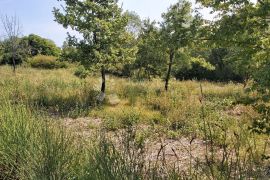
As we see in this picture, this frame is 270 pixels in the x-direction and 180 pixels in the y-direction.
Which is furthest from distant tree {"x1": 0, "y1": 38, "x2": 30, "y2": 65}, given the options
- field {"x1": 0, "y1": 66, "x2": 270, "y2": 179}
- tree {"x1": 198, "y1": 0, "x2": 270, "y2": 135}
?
tree {"x1": 198, "y1": 0, "x2": 270, "y2": 135}

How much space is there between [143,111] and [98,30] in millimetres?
3973

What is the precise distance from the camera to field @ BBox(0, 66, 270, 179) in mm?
3705

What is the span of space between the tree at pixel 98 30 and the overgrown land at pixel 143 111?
41 millimetres

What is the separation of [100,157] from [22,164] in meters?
1.35

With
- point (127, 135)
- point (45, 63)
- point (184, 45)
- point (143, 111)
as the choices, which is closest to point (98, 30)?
point (143, 111)

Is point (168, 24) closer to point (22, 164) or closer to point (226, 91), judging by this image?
point (226, 91)

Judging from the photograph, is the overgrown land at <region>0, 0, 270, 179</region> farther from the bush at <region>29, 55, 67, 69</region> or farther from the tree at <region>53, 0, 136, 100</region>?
the bush at <region>29, 55, 67, 69</region>

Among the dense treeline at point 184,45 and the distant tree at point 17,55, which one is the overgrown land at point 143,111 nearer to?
the dense treeline at point 184,45

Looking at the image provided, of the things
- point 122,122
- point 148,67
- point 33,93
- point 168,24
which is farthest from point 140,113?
point 148,67

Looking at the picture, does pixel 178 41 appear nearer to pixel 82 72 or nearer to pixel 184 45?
pixel 184 45

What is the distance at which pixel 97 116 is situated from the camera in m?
13.5

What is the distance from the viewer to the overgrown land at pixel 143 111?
4.01 meters

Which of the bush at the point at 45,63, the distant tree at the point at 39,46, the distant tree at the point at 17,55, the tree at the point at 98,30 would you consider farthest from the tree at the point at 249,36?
the distant tree at the point at 39,46

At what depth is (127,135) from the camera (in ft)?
12.4
